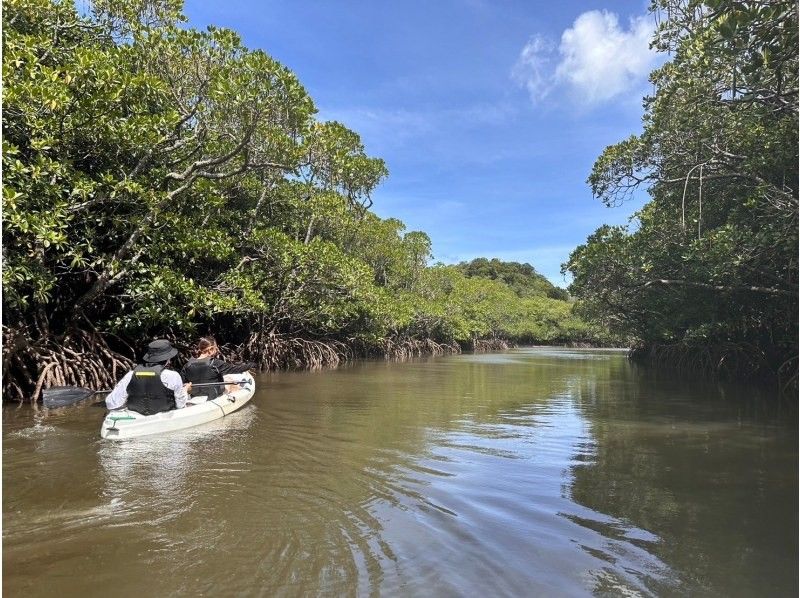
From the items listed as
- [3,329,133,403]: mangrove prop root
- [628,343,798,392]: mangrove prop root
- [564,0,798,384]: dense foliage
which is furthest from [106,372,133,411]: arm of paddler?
[628,343,798,392]: mangrove prop root

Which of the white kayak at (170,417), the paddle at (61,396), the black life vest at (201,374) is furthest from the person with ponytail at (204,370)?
the paddle at (61,396)

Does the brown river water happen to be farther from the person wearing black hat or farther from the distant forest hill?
the distant forest hill

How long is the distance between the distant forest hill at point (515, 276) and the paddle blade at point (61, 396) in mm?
56647

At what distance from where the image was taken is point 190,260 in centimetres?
943

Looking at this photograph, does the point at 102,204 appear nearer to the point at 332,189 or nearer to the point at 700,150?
the point at 332,189

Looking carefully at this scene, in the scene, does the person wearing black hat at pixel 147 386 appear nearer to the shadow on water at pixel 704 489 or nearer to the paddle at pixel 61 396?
the paddle at pixel 61 396

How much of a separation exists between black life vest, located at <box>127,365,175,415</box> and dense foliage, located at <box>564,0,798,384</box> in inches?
262

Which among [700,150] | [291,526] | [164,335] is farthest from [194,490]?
[700,150]

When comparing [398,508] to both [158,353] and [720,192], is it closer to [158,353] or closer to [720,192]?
[158,353]

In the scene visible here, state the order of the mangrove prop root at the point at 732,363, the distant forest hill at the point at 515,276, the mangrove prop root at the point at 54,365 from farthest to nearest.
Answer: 1. the distant forest hill at the point at 515,276
2. the mangrove prop root at the point at 732,363
3. the mangrove prop root at the point at 54,365

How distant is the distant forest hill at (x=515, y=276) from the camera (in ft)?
209

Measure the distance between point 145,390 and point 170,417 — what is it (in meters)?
0.39

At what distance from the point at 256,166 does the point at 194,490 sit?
18.9 ft

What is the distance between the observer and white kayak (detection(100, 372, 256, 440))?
513 cm
